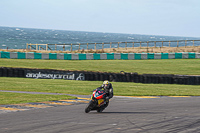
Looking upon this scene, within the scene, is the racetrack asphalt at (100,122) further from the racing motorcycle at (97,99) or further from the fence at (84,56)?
the fence at (84,56)

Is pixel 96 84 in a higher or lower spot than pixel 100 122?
higher

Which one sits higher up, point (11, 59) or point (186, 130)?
point (11, 59)

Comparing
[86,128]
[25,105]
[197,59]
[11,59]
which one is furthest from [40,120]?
[197,59]

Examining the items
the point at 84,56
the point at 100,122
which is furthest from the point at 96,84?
the point at 84,56

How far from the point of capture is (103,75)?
27578 millimetres

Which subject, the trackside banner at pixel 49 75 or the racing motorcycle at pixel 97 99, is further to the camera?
the trackside banner at pixel 49 75

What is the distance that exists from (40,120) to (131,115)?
3.29 meters

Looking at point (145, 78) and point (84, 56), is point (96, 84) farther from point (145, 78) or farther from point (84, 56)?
point (84, 56)

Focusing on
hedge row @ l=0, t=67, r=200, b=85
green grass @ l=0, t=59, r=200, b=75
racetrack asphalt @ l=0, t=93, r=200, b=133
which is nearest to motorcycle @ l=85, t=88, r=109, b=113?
racetrack asphalt @ l=0, t=93, r=200, b=133

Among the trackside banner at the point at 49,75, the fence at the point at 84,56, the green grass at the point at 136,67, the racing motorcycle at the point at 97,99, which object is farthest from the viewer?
the fence at the point at 84,56

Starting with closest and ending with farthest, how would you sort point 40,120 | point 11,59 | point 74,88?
1. point 40,120
2. point 74,88
3. point 11,59

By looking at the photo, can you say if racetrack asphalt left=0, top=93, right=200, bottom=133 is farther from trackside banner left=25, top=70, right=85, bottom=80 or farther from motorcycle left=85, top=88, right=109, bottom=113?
trackside banner left=25, top=70, right=85, bottom=80

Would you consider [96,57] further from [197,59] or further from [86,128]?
[86,128]

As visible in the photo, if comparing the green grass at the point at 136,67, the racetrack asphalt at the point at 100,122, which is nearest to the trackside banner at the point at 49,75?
the green grass at the point at 136,67
